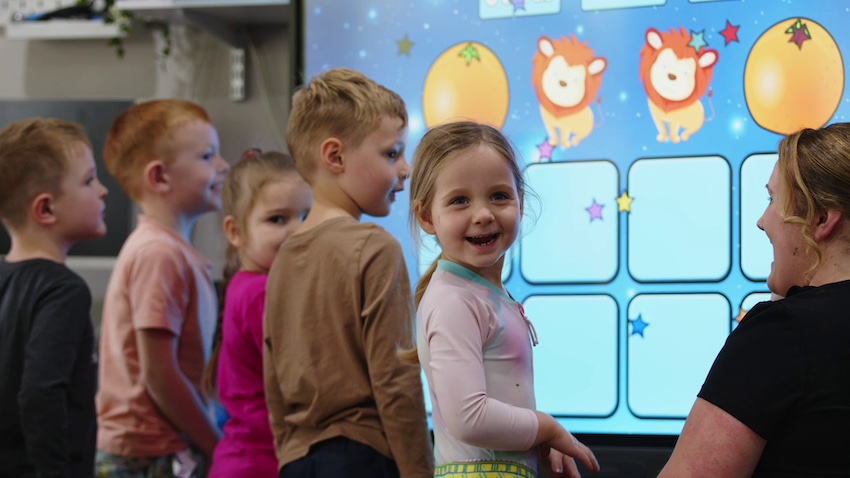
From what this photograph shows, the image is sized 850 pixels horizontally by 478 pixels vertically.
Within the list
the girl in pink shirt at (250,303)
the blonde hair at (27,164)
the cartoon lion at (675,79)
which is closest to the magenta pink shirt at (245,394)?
the girl in pink shirt at (250,303)

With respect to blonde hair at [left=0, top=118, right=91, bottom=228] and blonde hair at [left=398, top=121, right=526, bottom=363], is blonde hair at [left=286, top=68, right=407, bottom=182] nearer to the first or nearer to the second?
blonde hair at [left=398, top=121, right=526, bottom=363]

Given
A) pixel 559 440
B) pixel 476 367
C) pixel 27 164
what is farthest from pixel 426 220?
pixel 27 164

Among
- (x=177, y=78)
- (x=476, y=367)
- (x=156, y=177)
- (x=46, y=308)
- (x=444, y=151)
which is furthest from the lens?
(x=177, y=78)

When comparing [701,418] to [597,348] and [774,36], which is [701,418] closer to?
[597,348]

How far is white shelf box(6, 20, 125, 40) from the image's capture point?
9.27 ft

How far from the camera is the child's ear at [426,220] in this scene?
1269 millimetres

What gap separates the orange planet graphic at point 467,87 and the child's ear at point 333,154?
0.41m

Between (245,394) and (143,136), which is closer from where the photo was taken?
(245,394)

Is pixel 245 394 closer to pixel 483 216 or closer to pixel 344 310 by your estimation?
pixel 344 310

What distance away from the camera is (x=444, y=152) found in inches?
48.2

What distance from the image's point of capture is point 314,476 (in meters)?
1.45

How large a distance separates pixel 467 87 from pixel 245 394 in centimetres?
79

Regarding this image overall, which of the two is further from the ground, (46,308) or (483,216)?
(483,216)

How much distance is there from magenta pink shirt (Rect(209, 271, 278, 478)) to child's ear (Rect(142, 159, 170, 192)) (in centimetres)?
45
